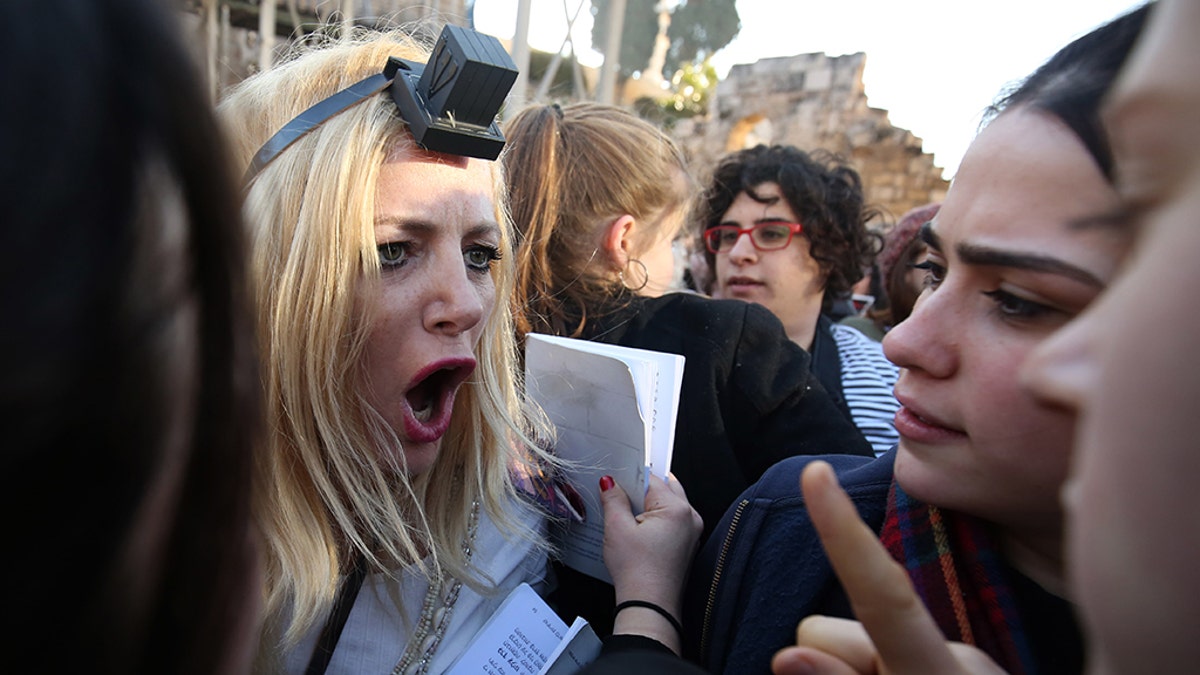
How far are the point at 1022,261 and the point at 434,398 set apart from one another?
1077 mm

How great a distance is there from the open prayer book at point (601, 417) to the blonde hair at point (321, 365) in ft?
0.97

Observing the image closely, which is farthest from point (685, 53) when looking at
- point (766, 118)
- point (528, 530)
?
point (528, 530)

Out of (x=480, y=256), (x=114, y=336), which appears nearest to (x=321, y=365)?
(x=480, y=256)

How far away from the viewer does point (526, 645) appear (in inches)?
50.6

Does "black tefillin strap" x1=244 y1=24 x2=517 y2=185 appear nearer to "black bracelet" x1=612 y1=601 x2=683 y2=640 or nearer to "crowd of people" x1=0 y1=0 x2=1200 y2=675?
"crowd of people" x1=0 y1=0 x2=1200 y2=675

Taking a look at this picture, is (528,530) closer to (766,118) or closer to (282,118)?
(282,118)

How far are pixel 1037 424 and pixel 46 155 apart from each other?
0.91 meters

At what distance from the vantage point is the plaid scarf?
0.91 meters

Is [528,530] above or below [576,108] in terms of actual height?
below

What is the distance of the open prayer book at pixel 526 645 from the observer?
1266 mm

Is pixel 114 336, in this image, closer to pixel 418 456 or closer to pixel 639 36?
pixel 418 456

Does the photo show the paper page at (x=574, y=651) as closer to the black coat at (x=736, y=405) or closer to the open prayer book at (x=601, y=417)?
the open prayer book at (x=601, y=417)

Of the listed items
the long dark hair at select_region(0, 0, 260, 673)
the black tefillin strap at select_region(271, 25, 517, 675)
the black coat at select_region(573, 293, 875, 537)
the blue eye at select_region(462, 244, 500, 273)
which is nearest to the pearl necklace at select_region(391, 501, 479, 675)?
the black tefillin strap at select_region(271, 25, 517, 675)

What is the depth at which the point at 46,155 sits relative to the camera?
14.4 inches
